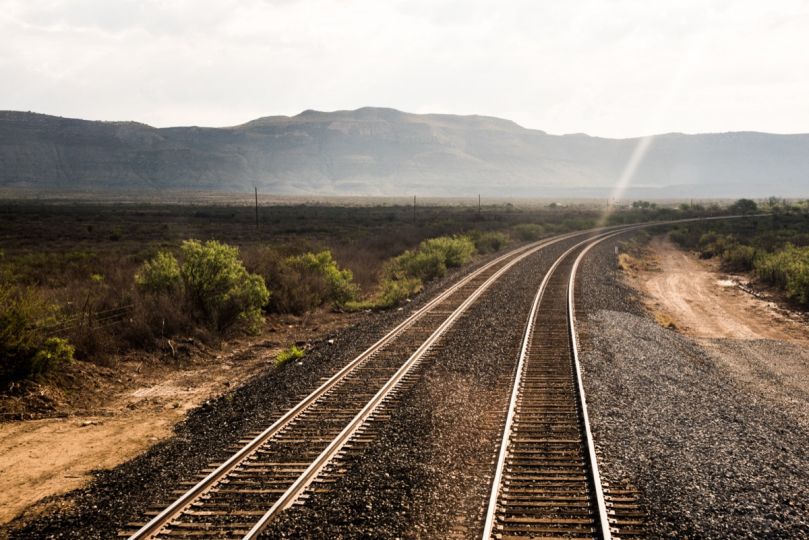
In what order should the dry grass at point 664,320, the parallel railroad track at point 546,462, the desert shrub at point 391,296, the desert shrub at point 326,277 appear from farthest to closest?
1. the desert shrub at point 326,277
2. the desert shrub at point 391,296
3. the dry grass at point 664,320
4. the parallel railroad track at point 546,462

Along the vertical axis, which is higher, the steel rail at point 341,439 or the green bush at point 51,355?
the green bush at point 51,355

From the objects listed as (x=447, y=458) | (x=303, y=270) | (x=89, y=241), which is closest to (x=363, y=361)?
(x=447, y=458)

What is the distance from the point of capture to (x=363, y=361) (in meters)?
12.2

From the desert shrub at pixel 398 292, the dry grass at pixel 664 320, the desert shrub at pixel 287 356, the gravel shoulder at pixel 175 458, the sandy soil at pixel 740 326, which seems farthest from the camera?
the desert shrub at pixel 398 292

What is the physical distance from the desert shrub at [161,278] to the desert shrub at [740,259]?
29.0 metres

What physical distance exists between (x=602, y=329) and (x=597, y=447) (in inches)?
316

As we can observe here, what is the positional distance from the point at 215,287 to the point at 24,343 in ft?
18.8

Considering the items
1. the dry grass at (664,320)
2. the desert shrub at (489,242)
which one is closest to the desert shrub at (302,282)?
the dry grass at (664,320)

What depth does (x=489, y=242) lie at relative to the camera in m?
41.9

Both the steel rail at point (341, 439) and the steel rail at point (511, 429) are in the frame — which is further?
the steel rail at point (341, 439)

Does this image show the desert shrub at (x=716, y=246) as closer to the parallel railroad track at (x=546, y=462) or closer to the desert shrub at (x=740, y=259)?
the desert shrub at (x=740, y=259)

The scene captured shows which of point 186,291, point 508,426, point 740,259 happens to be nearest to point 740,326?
point 508,426

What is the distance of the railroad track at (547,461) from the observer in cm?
604

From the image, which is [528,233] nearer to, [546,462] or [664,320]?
[664,320]
